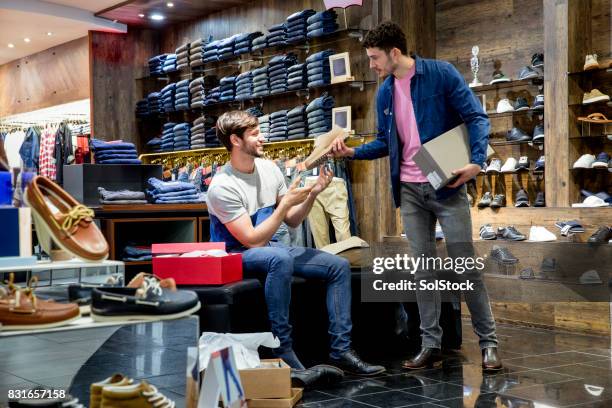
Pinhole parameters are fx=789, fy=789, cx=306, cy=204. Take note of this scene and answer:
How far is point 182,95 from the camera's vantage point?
29.0 ft

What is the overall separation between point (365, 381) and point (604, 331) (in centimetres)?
216

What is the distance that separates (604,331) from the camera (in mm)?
5152

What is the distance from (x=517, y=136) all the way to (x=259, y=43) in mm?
2941

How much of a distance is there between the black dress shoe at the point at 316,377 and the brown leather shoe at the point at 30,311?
1788 millimetres

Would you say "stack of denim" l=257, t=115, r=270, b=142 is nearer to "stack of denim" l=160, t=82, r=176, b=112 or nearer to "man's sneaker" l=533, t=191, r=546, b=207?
→ "stack of denim" l=160, t=82, r=176, b=112

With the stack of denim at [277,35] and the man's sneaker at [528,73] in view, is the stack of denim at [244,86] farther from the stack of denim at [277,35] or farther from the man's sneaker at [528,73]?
the man's sneaker at [528,73]

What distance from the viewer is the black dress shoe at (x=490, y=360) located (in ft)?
13.1

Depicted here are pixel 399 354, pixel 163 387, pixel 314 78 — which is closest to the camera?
pixel 163 387

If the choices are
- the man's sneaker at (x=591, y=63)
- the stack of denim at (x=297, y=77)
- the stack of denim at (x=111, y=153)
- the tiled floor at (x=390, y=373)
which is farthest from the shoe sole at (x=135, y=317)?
the stack of denim at (x=297, y=77)

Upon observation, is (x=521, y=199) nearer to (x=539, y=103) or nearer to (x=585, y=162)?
(x=585, y=162)

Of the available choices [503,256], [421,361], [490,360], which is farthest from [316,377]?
[503,256]

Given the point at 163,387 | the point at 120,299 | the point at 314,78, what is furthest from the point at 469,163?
the point at 314,78

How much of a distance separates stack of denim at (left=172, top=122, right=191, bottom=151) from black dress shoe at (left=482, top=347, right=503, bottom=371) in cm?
544

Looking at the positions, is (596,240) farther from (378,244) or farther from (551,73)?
(378,244)
